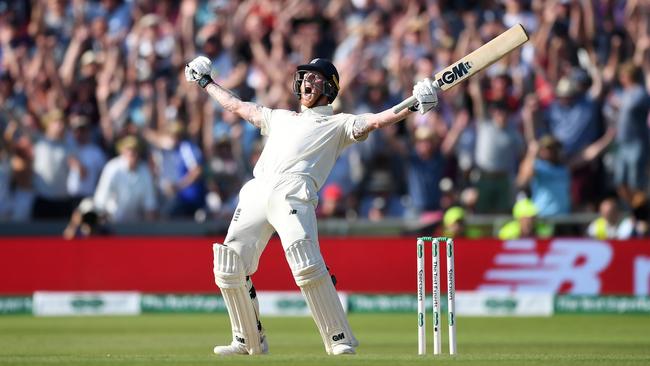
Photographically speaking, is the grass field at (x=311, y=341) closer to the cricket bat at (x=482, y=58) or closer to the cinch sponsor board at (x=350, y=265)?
the cinch sponsor board at (x=350, y=265)

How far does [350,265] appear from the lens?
14.3 meters

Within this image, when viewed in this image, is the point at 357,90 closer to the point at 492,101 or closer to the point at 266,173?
the point at 492,101

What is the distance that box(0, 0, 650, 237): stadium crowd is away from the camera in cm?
1441

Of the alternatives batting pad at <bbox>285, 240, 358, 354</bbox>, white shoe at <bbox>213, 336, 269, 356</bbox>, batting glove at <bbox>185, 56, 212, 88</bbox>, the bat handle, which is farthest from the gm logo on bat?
white shoe at <bbox>213, 336, 269, 356</bbox>

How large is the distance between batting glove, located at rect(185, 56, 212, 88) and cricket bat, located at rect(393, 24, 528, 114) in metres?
1.34

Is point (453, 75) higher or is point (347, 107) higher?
point (347, 107)

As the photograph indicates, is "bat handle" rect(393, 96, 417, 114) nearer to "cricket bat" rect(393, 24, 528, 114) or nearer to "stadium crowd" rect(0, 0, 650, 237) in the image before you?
"cricket bat" rect(393, 24, 528, 114)

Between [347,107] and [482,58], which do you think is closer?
[482,58]

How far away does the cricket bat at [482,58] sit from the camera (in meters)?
7.88

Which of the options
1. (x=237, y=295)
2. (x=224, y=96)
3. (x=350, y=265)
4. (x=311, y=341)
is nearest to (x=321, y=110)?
(x=224, y=96)

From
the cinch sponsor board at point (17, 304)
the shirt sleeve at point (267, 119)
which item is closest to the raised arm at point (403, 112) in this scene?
the shirt sleeve at point (267, 119)

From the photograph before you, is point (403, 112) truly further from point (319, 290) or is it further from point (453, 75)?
point (319, 290)

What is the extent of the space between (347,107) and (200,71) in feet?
21.1

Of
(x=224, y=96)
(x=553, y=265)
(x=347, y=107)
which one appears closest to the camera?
(x=224, y=96)
